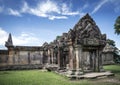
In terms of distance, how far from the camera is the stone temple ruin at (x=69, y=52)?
45.4ft

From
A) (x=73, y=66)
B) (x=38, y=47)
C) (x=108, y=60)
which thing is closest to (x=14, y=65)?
(x=38, y=47)

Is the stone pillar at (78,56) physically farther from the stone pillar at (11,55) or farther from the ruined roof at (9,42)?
the ruined roof at (9,42)

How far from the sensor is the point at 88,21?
14.8m

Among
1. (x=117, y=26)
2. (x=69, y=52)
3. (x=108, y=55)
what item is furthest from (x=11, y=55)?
(x=117, y=26)

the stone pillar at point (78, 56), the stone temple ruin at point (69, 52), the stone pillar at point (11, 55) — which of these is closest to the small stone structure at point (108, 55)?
the stone temple ruin at point (69, 52)

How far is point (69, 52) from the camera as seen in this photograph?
14.4 meters

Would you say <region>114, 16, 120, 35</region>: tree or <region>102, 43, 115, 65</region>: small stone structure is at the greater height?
<region>114, 16, 120, 35</region>: tree

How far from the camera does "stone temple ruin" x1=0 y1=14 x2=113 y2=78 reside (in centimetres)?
1384

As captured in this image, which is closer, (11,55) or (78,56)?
(78,56)

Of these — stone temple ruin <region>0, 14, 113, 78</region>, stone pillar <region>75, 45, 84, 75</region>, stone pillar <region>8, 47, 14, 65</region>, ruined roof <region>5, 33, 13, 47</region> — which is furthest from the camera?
ruined roof <region>5, 33, 13, 47</region>

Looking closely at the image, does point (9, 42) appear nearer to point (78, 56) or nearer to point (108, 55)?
point (78, 56)

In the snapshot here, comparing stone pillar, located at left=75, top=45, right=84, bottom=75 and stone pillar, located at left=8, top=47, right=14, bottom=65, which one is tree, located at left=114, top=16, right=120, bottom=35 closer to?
stone pillar, located at left=8, top=47, right=14, bottom=65

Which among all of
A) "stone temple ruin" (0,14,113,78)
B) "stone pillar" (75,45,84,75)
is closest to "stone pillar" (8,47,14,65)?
"stone temple ruin" (0,14,113,78)

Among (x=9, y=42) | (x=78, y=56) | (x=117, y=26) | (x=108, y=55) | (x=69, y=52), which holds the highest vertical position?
(x=117, y=26)
